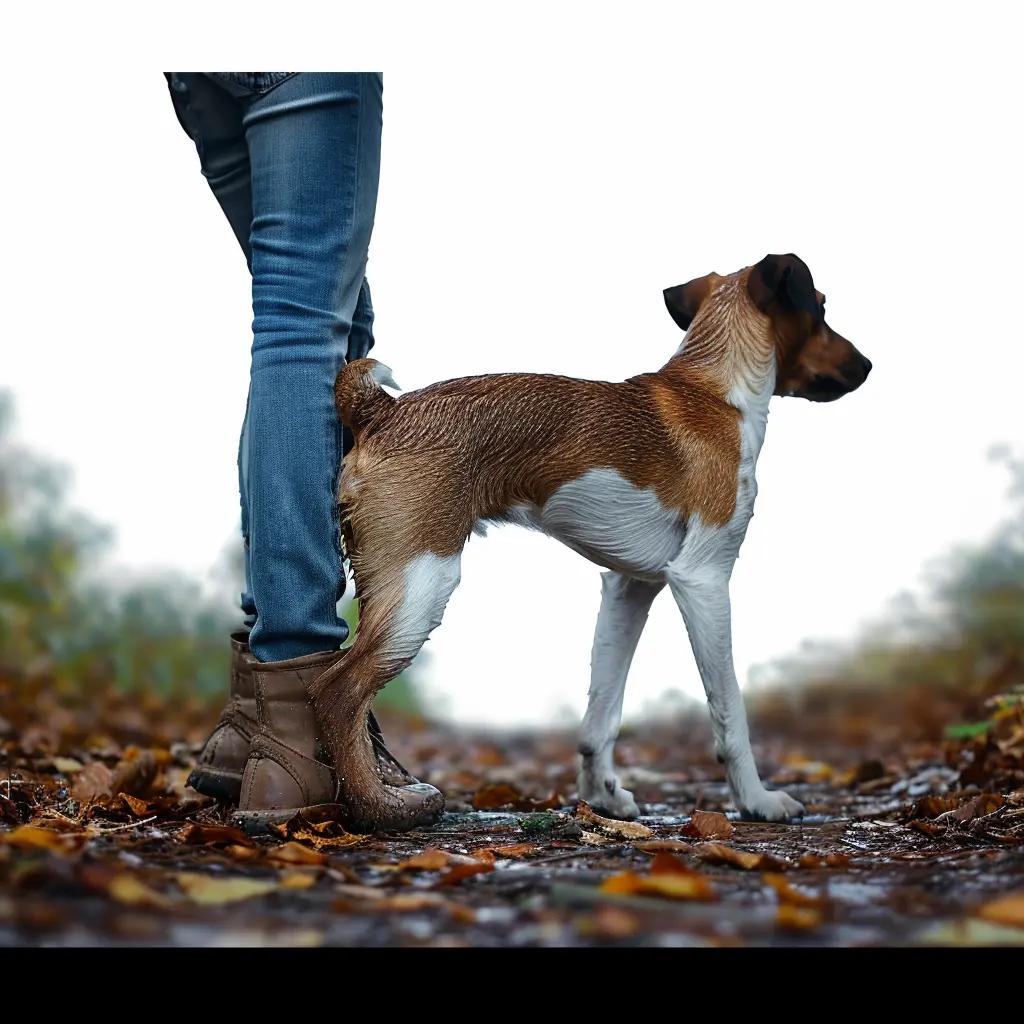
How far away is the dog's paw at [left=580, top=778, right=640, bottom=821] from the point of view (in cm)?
370

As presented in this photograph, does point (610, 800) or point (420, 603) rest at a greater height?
point (420, 603)

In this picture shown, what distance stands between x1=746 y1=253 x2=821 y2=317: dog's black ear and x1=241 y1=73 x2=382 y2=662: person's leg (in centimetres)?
152

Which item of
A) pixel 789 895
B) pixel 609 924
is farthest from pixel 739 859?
pixel 609 924

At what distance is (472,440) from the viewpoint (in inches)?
119

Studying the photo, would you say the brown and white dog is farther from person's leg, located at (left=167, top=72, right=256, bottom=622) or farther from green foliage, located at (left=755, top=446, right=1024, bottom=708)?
green foliage, located at (left=755, top=446, right=1024, bottom=708)

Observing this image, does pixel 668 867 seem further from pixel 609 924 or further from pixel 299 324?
pixel 299 324

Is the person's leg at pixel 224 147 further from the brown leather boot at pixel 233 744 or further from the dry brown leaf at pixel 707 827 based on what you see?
the dry brown leaf at pixel 707 827

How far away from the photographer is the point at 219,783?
10.4 feet

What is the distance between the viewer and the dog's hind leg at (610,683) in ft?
12.3

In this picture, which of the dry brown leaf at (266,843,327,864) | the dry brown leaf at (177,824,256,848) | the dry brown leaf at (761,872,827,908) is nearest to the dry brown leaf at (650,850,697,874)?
the dry brown leaf at (761,872,827,908)

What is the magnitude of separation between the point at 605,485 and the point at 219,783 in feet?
4.51

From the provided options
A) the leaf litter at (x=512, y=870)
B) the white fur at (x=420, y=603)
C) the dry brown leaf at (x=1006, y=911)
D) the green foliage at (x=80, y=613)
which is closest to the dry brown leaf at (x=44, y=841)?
the leaf litter at (x=512, y=870)

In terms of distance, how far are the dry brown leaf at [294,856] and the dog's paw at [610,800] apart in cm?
160
